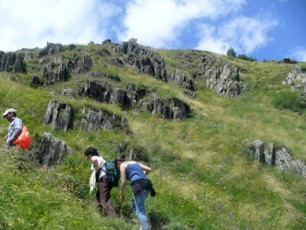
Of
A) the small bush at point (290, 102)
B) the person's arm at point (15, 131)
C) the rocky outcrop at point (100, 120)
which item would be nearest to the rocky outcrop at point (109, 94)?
the rocky outcrop at point (100, 120)

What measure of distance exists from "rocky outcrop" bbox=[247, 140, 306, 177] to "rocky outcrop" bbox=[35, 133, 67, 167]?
1303 centimetres

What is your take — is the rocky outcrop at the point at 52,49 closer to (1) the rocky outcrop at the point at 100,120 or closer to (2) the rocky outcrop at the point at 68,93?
(2) the rocky outcrop at the point at 68,93

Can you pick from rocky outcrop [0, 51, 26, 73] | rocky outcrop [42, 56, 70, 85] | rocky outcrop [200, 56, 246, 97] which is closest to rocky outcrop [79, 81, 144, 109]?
rocky outcrop [42, 56, 70, 85]

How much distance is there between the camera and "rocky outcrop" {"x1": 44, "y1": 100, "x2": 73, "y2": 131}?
53.2 feet

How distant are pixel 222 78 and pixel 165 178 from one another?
41.6 m

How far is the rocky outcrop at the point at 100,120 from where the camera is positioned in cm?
1706

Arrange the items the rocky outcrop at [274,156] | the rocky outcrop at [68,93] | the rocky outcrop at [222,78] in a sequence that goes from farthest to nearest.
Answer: the rocky outcrop at [222,78] < the rocky outcrop at [68,93] < the rocky outcrop at [274,156]

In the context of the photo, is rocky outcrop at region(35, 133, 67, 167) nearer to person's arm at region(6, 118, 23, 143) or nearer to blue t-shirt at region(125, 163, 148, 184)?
person's arm at region(6, 118, 23, 143)

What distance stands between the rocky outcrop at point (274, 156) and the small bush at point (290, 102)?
23.5 meters

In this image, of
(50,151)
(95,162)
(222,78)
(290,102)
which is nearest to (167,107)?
(50,151)

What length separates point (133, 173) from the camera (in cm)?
790

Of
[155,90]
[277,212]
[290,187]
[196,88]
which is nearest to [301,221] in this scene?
[277,212]

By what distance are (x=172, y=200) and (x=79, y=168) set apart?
2984mm

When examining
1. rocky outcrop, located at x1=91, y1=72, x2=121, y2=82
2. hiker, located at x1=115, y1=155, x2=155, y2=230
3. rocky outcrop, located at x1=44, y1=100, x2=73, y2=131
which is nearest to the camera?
hiker, located at x1=115, y1=155, x2=155, y2=230
